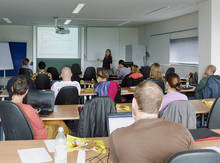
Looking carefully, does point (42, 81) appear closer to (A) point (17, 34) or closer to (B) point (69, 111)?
(B) point (69, 111)

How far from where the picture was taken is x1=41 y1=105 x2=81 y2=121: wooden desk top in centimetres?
328

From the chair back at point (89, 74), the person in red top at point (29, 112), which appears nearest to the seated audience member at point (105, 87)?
the person in red top at point (29, 112)

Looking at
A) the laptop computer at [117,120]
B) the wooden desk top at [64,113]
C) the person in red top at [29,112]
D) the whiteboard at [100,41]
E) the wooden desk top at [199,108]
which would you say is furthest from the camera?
the whiteboard at [100,41]

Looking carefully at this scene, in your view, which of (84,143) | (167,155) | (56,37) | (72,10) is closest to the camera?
(167,155)

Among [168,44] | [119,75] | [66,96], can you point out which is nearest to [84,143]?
[66,96]

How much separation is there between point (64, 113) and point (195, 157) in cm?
253

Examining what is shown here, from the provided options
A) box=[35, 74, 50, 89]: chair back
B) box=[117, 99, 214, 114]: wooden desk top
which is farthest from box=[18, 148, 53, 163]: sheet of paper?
box=[35, 74, 50, 89]: chair back

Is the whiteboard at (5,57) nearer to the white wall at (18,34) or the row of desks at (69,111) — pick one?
the white wall at (18,34)

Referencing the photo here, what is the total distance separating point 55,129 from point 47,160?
149cm

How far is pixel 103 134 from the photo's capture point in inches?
119

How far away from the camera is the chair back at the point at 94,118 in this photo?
2.98m

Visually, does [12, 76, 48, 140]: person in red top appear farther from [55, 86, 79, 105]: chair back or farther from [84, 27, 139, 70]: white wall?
[84, 27, 139, 70]: white wall

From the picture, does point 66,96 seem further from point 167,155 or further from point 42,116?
point 167,155

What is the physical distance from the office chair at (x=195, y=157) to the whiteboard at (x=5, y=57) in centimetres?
1098
